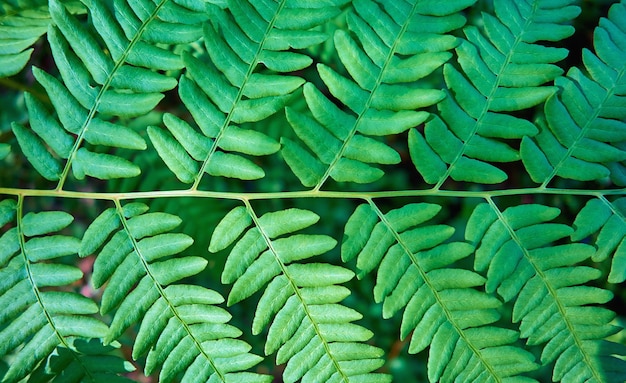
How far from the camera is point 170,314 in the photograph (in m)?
1.38

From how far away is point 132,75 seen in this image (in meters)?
1.38

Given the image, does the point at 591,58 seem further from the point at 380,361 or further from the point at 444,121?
the point at 380,361

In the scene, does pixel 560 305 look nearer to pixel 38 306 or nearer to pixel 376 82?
pixel 376 82

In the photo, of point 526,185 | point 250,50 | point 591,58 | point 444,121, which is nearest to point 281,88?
point 250,50

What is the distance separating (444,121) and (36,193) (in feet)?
3.81

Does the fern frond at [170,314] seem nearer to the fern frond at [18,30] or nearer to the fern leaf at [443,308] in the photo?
the fern leaf at [443,308]

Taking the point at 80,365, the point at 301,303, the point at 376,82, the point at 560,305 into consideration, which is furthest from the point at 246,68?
the point at 560,305

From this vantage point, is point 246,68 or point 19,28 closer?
point 246,68

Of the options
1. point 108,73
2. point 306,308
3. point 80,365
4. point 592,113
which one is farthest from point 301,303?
point 592,113

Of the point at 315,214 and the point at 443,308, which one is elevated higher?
the point at 315,214

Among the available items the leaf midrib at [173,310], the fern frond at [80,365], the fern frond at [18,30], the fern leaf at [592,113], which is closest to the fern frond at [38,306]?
the fern frond at [80,365]

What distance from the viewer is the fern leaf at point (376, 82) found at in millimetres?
1403

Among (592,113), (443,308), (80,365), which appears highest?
(592,113)

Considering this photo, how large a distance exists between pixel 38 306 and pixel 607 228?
59.3 inches
